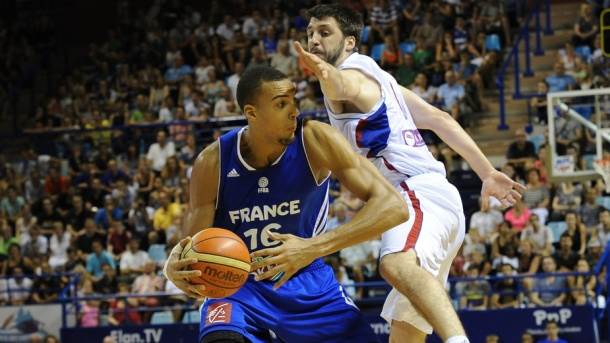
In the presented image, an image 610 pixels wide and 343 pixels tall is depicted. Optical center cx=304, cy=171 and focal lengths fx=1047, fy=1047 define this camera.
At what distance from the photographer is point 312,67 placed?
588 centimetres

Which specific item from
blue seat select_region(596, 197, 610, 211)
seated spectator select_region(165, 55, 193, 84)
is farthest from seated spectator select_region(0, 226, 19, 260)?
blue seat select_region(596, 197, 610, 211)

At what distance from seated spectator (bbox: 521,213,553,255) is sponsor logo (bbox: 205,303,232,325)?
31.1ft

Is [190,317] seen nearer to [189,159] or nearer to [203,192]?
[189,159]

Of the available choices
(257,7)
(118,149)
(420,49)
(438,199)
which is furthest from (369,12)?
(438,199)

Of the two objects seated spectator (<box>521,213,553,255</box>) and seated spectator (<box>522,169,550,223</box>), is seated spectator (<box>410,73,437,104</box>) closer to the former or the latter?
seated spectator (<box>522,169,550,223</box>)

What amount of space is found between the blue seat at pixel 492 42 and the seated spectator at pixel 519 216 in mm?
4887

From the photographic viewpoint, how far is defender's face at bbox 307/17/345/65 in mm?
6723

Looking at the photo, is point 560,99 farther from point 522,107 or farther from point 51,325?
point 51,325

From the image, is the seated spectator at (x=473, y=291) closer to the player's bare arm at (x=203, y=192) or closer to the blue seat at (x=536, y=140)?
the blue seat at (x=536, y=140)

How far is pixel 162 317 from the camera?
15852 mm

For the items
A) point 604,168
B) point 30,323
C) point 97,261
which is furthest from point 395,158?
point 97,261

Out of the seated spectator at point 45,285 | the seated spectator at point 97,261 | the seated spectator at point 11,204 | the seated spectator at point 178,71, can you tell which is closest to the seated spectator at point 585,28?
the seated spectator at point 178,71

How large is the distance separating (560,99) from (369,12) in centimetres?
806

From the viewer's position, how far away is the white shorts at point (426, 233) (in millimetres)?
6336
